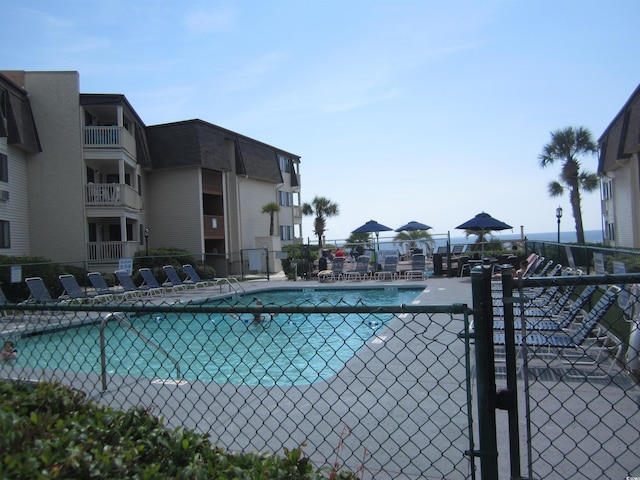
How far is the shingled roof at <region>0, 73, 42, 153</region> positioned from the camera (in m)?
19.1

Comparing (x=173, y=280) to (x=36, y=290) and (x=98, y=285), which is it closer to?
(x=98, y=285)

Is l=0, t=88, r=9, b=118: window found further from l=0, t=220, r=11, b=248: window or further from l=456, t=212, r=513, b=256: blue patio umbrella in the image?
l=456, t=212, r=513, b=256: blue patio umbrella

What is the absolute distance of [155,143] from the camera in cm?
2692

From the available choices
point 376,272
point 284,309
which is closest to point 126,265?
point 376,272

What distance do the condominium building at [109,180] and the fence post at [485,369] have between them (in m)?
17.9

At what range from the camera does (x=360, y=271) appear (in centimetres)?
2203

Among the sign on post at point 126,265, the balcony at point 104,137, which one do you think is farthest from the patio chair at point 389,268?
the balcony at point 104,137

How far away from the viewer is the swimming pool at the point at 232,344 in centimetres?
534

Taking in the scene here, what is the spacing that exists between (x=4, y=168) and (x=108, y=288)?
290 inches

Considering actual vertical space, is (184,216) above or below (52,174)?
below

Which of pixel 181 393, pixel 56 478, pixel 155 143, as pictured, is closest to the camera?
pixel 56 478

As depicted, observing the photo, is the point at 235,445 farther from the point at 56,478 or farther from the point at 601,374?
the point at 601,374

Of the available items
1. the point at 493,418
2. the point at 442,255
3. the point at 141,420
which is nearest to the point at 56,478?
the point at 141,420

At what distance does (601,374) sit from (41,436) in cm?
574
